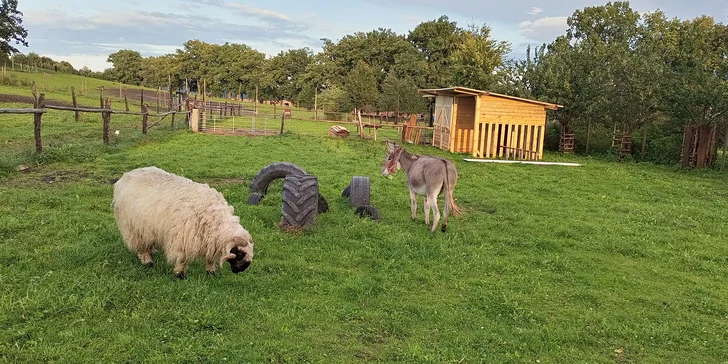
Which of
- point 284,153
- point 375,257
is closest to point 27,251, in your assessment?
point 375,257

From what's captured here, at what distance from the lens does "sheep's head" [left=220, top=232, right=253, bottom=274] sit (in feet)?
18.0

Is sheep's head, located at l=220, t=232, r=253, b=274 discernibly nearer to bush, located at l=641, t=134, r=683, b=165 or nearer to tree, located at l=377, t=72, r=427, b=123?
bush, located at l=641, t=134, r=683, b=165

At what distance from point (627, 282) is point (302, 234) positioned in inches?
187

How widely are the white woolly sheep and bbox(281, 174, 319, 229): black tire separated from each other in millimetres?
1710

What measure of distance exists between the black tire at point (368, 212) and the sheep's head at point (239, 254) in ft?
11.6

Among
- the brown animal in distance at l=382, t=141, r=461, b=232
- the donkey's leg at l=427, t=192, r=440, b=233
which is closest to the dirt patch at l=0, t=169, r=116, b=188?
the brown animal in distance at l=382, t=141, r=461, b=232

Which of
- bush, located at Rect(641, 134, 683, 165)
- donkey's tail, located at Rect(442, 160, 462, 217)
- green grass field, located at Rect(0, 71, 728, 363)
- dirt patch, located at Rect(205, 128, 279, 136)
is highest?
bush, located at Rect(641, 134, 683, 165)

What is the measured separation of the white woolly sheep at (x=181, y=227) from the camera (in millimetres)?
5461

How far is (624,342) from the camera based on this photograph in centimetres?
491

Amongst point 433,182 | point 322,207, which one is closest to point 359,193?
point 322,207

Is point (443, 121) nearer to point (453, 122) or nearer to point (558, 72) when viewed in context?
point (453, 122)

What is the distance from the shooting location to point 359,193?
370 inches

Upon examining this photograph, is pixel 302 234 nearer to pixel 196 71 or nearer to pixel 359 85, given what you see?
pixel 359 85

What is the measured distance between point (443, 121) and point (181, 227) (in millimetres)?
20976
